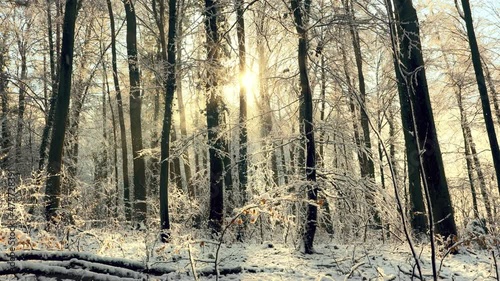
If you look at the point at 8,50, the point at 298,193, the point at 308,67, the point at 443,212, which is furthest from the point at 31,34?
the point at 443,212

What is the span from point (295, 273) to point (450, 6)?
15.0m

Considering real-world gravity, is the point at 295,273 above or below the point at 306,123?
below

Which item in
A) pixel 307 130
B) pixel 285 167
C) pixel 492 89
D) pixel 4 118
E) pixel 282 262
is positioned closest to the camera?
pixel 282 262

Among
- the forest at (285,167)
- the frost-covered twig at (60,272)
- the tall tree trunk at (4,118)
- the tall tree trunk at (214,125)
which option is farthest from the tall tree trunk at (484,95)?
the tall tree trunk at (4,118)

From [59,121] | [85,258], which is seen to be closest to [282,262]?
[85,258]

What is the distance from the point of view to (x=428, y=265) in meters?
6.20

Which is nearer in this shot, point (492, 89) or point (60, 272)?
point (60, 272)

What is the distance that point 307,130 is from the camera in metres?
7.07

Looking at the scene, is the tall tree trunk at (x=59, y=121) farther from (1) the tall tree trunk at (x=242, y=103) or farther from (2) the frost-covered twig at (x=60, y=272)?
(2) the frost-covered twig at (x=60, y=272)

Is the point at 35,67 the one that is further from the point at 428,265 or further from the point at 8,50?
the point at 428,265

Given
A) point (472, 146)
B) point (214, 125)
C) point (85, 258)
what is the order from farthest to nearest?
point (472, 146) → point (214, 125) → point (85, 258)

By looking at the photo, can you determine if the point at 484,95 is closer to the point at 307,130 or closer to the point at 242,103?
the point at 307,130

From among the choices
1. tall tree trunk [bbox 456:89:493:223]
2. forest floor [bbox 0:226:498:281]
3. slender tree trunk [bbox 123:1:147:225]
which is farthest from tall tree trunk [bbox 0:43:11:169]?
tall tree trunk [bbox 456:89:493:223]

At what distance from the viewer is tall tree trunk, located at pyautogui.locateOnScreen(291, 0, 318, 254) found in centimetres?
673
